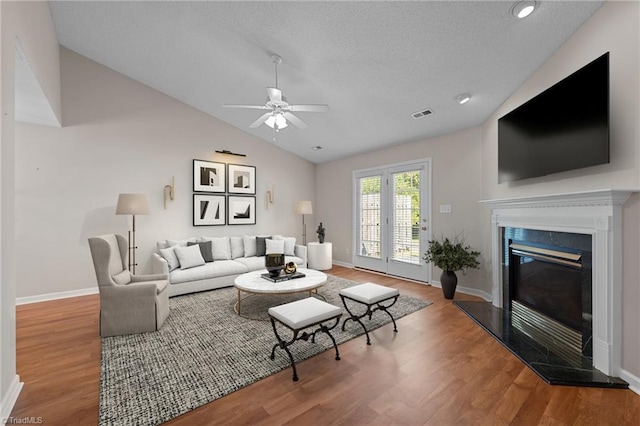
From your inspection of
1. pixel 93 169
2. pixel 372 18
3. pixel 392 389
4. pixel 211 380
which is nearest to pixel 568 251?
pixel 392 389

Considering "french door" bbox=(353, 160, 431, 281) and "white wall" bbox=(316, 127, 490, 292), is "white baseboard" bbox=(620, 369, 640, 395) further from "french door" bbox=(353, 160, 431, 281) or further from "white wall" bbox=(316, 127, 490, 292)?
"french door" bbox=(353, 160, 431, 281)

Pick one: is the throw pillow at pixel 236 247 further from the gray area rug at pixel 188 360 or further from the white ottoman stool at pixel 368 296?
the white ottoman stool at pixel 368 296

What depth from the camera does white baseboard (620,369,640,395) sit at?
1.91 meters

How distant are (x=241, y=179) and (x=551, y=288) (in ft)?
17.4

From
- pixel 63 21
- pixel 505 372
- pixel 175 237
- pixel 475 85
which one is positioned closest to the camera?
pixel 505 372

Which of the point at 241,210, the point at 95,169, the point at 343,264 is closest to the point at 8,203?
the point at 95,169

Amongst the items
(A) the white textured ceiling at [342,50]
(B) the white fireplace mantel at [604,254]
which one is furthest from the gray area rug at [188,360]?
(A) the white textured ceiling at [342,50]

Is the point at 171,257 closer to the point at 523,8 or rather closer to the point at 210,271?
the point at 210,271

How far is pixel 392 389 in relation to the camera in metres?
1.94

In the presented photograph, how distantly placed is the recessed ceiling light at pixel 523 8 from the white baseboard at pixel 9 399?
4.50 m

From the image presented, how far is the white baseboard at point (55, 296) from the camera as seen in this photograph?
150 inches

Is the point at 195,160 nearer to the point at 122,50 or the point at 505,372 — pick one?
the point at 122,50

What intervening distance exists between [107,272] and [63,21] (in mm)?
3313

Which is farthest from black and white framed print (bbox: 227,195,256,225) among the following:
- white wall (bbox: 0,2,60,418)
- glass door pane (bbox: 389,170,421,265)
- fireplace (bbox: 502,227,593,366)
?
fireplace (bbox: 502,227,593,366)
